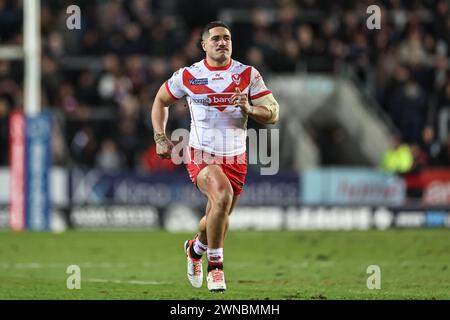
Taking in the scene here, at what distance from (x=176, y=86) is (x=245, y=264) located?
4388 millimetres

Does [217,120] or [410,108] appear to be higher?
[217,120]

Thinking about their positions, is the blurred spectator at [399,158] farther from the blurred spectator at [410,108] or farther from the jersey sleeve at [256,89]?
the jersey sleeve at [256,89]

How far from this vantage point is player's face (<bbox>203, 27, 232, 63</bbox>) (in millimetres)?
11328

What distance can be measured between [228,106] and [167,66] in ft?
43.6

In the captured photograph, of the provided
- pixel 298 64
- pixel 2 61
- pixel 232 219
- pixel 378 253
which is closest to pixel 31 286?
pixel 378 253

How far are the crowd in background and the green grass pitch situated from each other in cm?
296

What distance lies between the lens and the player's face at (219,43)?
11.3m

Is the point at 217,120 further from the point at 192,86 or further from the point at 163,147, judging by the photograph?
the point at 163,147

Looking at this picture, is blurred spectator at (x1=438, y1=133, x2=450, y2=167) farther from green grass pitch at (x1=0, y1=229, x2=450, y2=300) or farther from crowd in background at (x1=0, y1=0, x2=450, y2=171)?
green grass pitch at (x1=0, y1=229, x2=450, y2=300)

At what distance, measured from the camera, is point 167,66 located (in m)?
24.7

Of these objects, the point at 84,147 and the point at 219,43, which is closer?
the point at 219,43

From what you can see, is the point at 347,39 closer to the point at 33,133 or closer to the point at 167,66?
the point at 167,66

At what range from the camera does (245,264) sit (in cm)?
1556

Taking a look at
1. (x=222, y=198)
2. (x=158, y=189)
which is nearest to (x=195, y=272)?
(x=222, y=198)
